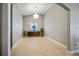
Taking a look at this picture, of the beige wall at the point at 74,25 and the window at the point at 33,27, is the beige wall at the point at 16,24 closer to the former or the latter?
the beige wall at the point at 74,25

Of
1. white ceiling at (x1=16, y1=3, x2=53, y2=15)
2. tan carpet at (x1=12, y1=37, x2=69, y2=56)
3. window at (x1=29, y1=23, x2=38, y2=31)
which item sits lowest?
tan carpet at (x1=12, y1=37, x2=69, y2=56)

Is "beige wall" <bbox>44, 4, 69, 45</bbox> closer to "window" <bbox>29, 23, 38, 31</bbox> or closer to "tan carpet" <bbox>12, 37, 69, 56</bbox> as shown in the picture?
"tan carpet" <bbox>12, 37, 69, 56</bbox>

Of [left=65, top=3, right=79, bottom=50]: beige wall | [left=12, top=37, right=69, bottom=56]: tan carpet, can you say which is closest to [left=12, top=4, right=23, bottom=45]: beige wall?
[left=12, top=37, right=69, bottom=56]: tan carpet

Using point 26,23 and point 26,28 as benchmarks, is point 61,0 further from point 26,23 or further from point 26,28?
point 26,23

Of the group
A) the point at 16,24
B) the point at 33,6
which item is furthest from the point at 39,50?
the point at 33,6

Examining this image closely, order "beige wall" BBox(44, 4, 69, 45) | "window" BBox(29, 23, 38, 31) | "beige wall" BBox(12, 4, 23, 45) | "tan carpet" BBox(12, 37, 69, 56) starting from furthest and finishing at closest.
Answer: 1. "window" BBox(29, 23, 38, 31)
2. "beige wall" BBox(12, 4, 23, 45)
3. "beige wall" BBox(44, 4, 69, 45)
4. "tan carpet" BBox(12, 37, 69, 56)

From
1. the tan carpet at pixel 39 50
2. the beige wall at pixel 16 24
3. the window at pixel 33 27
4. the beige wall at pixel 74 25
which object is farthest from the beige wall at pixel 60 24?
the window at pixel 33 27

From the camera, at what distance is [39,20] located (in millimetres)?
10125

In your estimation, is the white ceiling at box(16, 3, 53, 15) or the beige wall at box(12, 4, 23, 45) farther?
the white ceiling at box(16, 3, 53, 15)

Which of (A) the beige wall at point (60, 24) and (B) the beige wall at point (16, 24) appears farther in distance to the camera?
(B) the beige wall at point (16, 24)

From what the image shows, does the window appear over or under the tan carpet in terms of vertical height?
over

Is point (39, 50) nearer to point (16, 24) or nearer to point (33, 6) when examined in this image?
point (16, 24)

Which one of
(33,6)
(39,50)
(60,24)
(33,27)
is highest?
(33,6)

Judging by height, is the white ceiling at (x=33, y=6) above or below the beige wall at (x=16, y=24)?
above
